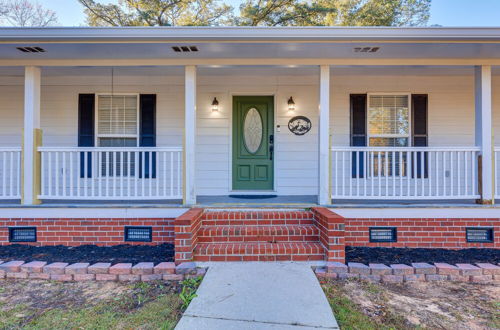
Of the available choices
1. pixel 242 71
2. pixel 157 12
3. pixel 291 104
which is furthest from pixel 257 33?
pixel 157 12

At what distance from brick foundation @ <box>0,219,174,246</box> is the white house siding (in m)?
1.65

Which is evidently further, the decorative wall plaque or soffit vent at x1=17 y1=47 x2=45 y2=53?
the decorative wall plaque

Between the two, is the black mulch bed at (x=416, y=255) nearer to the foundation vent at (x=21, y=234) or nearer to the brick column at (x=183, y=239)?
the brick column at (x=183, y=239)

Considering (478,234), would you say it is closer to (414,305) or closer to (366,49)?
(414,305)

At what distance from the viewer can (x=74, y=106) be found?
5.69 metres

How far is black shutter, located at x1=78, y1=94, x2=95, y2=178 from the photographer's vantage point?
218 inches

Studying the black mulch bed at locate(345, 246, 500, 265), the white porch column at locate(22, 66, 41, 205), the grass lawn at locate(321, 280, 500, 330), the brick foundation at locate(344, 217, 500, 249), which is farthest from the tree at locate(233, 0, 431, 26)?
the grass lawn at locate(321, 280, 500, 330)

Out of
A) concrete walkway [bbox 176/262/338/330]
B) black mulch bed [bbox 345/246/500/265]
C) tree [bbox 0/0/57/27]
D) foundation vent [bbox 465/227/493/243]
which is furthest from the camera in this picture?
tree [bbox 0/0/57/27]

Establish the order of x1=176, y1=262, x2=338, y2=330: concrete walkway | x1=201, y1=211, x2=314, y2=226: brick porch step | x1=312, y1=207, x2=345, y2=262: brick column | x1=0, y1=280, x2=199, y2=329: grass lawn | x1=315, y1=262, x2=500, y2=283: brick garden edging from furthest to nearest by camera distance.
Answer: x1=201, y1=211, x2=314, y2=226: brick porch step → x1=312, y1=207, x2=345, y2=262: brick column → x1=315, y1=262, x2=500, y2=283: brick garden edging → x1=0, y1=280, x2=199, y2=329: grass lawn → x1=176, y1=262, x2=338, y2=330: concrete walkway

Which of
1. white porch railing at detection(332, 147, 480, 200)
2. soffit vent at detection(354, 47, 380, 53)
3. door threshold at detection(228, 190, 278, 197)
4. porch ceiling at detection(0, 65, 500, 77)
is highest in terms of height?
porch ceiling at detection(0, 65, 500, 77)

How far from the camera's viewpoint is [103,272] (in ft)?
10.7

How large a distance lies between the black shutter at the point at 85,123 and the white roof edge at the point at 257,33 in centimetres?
178

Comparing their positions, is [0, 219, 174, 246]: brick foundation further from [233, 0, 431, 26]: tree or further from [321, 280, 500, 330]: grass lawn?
[233, 0, 431, 26]: tree

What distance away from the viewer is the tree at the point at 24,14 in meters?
12.7
